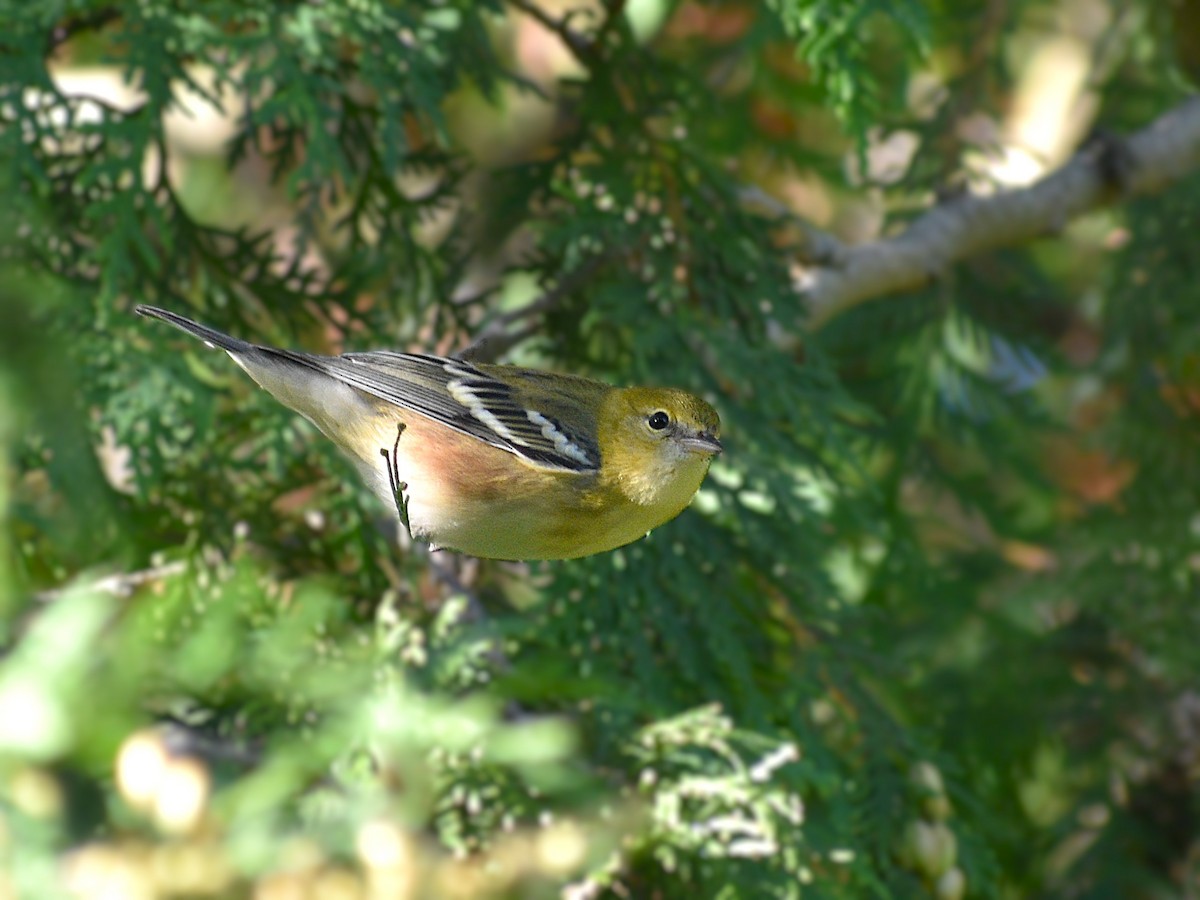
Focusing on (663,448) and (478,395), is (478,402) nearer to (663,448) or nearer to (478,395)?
(478,395)

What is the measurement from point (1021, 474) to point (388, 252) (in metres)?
1.93

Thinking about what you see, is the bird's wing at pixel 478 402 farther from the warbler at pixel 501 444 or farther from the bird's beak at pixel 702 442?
the bird's beak at pixel 702 442

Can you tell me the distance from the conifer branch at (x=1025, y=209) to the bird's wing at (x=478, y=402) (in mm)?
1657

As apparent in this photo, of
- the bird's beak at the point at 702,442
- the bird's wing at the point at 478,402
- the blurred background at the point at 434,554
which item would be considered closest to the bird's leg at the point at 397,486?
the bird's wing at the point at 478,402

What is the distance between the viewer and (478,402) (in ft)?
6.33

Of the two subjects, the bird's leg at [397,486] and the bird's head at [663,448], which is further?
the bird's head at [663,448]

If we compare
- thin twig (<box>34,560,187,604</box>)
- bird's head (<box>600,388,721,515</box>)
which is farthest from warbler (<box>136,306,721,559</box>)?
thin twig (<box>34,560,187,604</box>)

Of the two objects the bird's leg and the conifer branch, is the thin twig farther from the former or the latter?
the conifer branch

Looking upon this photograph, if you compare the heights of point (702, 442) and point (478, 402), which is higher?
point (702, 442)

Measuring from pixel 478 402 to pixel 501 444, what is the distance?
5.8 inches

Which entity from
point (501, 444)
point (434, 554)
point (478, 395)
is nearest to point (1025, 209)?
point (434, 554)

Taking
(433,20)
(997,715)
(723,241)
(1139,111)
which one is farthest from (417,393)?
(1139,111)

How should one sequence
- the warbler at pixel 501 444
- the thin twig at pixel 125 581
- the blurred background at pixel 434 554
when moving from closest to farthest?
the warbler at pixel 501 444, the blurred background at pixel 434 554, the thin twig at pixel 125 581

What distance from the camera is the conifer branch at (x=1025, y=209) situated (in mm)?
3547
